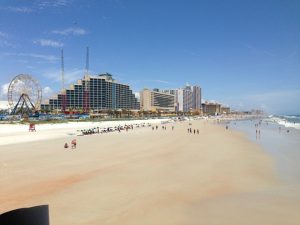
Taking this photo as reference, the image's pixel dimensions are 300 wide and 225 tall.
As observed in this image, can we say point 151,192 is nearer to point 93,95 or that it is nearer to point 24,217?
point 24,217

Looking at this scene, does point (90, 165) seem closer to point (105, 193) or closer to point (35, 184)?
point (35, 184)

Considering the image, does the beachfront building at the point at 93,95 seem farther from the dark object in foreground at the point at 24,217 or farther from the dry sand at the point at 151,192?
the dark object in foreground at the point at 24,217

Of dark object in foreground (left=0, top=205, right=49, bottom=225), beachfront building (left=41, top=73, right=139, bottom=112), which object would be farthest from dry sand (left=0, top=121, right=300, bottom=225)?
beachfront building (left=41, top=73, right=139, bottom=112)

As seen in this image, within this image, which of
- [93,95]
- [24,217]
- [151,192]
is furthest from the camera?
[93,95]

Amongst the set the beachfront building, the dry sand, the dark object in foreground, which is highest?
the beachfront building

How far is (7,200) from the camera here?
37.0ft

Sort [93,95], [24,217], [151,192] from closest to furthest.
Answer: [24,217] → [151,192] → [93,95]

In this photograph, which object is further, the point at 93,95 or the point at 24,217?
the point at 93,95

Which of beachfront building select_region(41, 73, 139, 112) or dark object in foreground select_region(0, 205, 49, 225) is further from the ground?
beachfront building select_region(41, 73, 139, 112)

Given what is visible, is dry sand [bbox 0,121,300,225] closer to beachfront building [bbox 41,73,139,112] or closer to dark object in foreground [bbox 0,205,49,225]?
dark object in foreground [bbox 0,205,49,225]

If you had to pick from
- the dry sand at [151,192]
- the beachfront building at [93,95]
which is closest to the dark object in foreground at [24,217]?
the dry sand at [151,192]

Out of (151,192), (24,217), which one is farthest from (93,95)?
(24,217)

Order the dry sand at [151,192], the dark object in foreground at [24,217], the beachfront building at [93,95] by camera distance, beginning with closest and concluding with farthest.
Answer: the dark object in foreground at [24,217] < the dry sand at [151,192] < the beachfront building at [93,95]

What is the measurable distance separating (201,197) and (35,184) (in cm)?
809
